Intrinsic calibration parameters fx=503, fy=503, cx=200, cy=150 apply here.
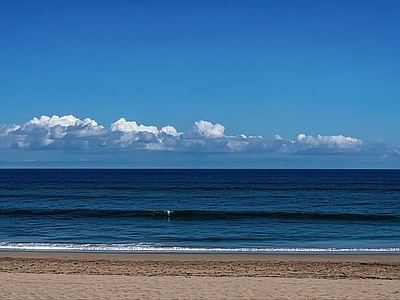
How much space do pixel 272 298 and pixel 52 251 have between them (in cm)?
1454

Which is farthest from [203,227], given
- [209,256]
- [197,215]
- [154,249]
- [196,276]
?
[196,276]

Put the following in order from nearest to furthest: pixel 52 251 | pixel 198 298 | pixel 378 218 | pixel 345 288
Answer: pixel 198 298, pixel 345 288, pixel 52 251, pixel 378 218

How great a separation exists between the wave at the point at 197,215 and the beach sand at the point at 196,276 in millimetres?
17919

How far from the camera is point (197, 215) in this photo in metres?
42.7

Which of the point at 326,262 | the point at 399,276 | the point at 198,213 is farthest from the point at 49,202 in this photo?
the point at 399,276

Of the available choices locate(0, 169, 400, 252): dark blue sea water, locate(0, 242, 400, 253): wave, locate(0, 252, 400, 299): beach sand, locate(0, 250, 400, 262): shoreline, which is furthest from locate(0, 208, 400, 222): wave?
locate(0, 252, 400, 299): beach sand

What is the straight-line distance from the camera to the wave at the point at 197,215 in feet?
133

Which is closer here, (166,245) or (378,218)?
(166,245)

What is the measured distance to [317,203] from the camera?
5466cm

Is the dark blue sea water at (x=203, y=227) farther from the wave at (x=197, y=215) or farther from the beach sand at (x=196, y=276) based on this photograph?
the beach sand at (x=196, y=276)

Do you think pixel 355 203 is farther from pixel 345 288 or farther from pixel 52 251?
pixel 345 288

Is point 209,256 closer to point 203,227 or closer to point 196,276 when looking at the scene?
point 196,276

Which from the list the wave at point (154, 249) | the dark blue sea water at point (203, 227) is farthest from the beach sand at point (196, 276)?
the dark blue sea water at point (203, 227)

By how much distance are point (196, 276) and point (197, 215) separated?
2583 cm
